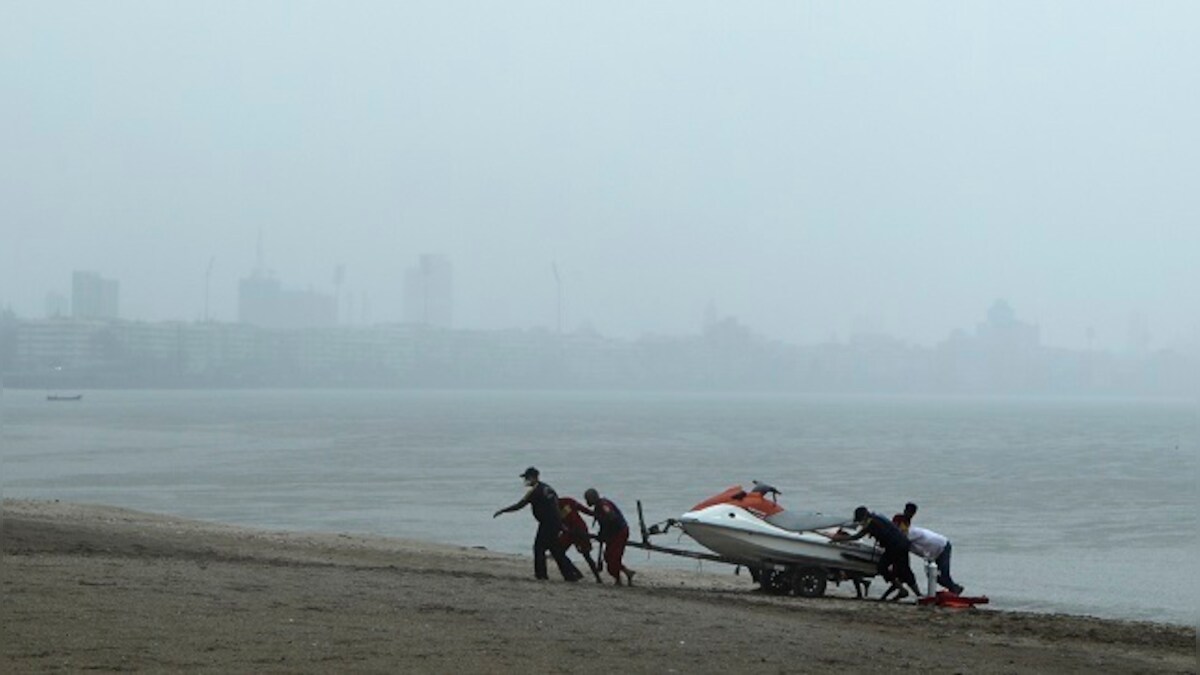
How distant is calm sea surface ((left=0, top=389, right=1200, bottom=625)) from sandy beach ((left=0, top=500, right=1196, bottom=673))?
24.7ft

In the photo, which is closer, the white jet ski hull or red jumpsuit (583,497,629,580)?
red jumpsuit (583,497,629,580)

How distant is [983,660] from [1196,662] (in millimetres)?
2416

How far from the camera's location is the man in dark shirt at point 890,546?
2016 centimetres

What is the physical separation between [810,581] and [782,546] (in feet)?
1.89

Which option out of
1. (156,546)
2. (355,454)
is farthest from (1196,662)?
(355,454)

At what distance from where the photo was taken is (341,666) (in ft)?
38.0

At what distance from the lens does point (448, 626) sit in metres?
14.0

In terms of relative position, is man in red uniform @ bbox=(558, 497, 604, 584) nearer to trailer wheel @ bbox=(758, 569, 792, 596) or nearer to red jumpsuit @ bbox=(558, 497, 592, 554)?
red jumpsuit @ bbox=(558, 497, 592, 554)

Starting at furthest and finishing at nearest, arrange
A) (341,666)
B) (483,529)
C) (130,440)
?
(130,440) < (483,529) < (341,666)

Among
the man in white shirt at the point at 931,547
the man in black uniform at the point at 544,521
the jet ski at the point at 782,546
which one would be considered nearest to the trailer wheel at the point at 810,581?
the jet ski at the point at 782,546

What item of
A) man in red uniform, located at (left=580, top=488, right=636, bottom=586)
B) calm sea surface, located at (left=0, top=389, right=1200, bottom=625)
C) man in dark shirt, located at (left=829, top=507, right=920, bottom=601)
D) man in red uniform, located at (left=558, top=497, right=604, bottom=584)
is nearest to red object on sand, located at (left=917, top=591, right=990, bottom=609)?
man in dark shirt, located at (left=829, top=507, right=920, bottom=601)

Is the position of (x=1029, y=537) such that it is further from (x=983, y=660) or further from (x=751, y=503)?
(x=983, y=660)

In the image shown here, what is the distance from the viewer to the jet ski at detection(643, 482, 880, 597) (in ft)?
67.8

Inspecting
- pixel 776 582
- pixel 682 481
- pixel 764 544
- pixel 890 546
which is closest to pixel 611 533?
pixel 764 544
